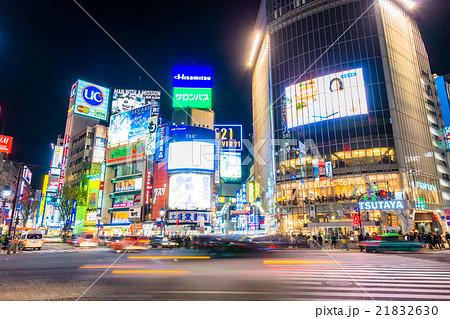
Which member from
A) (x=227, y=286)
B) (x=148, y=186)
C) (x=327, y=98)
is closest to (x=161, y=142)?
(x=148, y=186)

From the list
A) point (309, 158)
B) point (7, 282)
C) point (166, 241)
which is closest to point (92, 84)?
point (309, 158)

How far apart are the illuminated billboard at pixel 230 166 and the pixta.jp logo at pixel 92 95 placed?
54004 millimetres

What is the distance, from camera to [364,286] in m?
8.52

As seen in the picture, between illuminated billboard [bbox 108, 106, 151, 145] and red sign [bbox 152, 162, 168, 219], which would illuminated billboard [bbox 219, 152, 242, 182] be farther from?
illuminated billboard [bbox 108, 106, 151, 145]

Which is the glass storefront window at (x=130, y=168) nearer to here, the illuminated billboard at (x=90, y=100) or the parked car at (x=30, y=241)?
the parked car at (x=30, y=241)

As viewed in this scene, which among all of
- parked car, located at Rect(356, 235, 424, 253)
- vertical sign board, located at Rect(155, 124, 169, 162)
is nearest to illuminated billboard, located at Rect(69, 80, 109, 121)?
vertical sign board, located at Rect(155, 124, 169, 162)

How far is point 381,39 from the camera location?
2100 inches

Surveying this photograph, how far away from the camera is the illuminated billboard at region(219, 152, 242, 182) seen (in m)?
94.0

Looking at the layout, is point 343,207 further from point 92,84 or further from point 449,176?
point 92,84

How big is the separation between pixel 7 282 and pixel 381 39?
209ft

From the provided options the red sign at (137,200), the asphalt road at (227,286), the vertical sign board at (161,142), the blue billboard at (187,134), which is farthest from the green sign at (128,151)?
the asphalt road at (227,286)

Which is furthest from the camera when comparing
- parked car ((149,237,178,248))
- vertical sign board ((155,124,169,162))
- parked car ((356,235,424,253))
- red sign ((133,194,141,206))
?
vertical sign board ((155,124,169,162))

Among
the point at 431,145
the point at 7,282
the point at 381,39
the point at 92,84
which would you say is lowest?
the point at 7,282

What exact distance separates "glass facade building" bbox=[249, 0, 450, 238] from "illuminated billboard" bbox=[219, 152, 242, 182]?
29631mm
